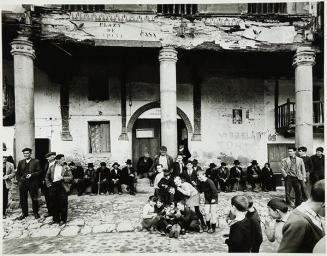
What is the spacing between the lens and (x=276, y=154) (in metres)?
13.1

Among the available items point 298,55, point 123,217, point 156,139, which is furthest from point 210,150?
point 123,217

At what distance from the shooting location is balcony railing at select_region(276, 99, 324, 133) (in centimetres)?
1192

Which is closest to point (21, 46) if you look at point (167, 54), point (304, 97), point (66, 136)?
point (167, 54)

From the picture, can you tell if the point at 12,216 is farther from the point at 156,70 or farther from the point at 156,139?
the point at 156,70

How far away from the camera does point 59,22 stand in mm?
9039

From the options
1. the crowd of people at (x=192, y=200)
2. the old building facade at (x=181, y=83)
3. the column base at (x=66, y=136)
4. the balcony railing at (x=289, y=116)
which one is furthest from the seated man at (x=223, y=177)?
the column base at (x=66, y=136)

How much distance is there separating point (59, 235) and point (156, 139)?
7.57m

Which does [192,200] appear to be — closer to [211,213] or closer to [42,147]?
[211,213]

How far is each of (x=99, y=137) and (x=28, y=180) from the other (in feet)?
19.2

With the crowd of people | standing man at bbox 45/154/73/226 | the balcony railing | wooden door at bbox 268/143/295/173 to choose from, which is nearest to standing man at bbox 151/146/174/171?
the crowd of people

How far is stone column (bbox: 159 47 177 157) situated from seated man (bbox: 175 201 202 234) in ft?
10.9

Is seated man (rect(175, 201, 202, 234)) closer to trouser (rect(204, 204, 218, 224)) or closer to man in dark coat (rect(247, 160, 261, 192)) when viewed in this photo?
trouser (rect(204, 204, 218, 224))

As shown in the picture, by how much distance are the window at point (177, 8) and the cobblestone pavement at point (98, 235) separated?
284 inches

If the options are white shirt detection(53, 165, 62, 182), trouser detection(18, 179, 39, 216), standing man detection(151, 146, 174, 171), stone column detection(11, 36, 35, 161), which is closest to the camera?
white shirt detection(53, 165, 62, 182)
